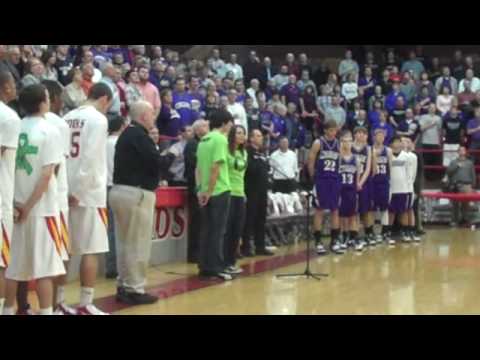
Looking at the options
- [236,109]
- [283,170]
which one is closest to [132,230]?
[283,170]

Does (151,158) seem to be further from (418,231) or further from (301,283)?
(418,231)

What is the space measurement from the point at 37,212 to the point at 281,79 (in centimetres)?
1431

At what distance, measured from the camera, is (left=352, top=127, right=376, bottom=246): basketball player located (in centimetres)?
→ 1202

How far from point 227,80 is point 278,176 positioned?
401cm

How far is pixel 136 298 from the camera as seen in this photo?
7223 mm

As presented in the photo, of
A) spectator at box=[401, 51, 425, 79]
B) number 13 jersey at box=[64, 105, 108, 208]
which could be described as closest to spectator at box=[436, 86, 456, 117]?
spectator at box=[401, 51, 425, 79]

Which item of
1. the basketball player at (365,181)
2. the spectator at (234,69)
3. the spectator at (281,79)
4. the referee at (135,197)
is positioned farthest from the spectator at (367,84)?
the referee at (135,197)

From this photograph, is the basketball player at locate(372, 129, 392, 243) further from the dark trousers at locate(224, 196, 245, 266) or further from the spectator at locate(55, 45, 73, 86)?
the spectator at locate(55, 45, 73, 86)

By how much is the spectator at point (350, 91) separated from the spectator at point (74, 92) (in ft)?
31.5

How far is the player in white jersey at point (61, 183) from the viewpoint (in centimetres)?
592

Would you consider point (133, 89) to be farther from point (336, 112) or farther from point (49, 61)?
point (336, 112)

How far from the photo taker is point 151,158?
713 centimetres

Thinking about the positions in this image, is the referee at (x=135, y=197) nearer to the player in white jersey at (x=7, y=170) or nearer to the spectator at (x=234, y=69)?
the player in white jersey at (x=7, y=170)
